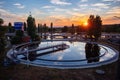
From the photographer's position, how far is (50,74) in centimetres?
2075

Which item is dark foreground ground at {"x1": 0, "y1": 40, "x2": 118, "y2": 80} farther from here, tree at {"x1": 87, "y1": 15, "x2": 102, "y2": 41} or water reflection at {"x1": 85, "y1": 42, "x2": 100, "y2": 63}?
tree at {"x1": 87, "y1": 15, "x2": 102, "y2": 41}

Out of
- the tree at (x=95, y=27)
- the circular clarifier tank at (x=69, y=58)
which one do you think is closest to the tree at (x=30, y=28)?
the circular clarifier tank at (x=69, y=58)

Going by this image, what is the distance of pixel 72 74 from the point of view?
68.7ft

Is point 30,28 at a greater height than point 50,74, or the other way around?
point 30,28

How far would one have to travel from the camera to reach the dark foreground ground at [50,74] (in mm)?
19781

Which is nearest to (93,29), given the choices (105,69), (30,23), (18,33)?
(30,23)

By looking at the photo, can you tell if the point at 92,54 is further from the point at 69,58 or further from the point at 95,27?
the point at 95,27

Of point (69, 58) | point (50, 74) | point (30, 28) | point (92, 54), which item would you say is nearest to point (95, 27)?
point (92, 54)

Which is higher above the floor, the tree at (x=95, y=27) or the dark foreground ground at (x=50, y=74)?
the tree at (x=95, y=27)

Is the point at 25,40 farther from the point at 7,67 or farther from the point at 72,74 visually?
the point at 72,74

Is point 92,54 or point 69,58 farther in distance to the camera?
point 92,54

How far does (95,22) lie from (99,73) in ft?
144

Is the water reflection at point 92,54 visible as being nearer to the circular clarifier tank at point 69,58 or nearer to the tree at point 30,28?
the circular clarifier tank at point 69,58

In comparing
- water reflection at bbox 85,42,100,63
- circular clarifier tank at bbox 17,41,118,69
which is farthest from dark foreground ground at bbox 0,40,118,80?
water reflection at bbox 85,42,100,63
